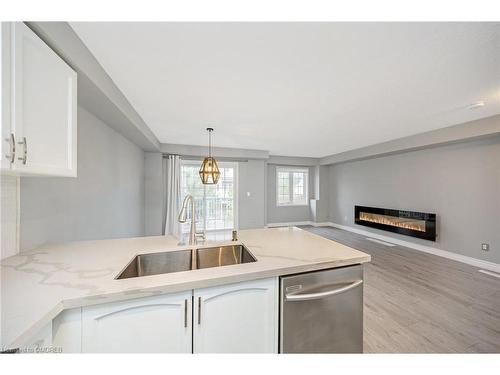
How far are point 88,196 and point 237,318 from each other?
81.3 inches

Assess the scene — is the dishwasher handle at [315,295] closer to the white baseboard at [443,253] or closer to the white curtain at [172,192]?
the white baseboard at [443,253]

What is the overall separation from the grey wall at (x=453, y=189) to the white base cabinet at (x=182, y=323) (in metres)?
4.31

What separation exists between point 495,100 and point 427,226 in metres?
2.57

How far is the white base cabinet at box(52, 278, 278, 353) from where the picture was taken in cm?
80

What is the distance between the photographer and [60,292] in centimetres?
79

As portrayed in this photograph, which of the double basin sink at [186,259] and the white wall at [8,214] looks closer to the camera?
the white wall at [8,214]

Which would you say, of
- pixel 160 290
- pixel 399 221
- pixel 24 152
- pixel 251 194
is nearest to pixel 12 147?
pixel 24 152

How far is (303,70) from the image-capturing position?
5.42 ft

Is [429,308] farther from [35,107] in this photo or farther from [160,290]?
[35,107]

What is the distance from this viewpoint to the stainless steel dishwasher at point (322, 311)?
1106 millimetres

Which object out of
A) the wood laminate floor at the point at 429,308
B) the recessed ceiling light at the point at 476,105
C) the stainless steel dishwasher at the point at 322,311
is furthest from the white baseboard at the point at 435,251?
the stainless steel dishwasher at the point at 322,311

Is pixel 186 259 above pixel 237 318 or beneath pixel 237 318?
above
